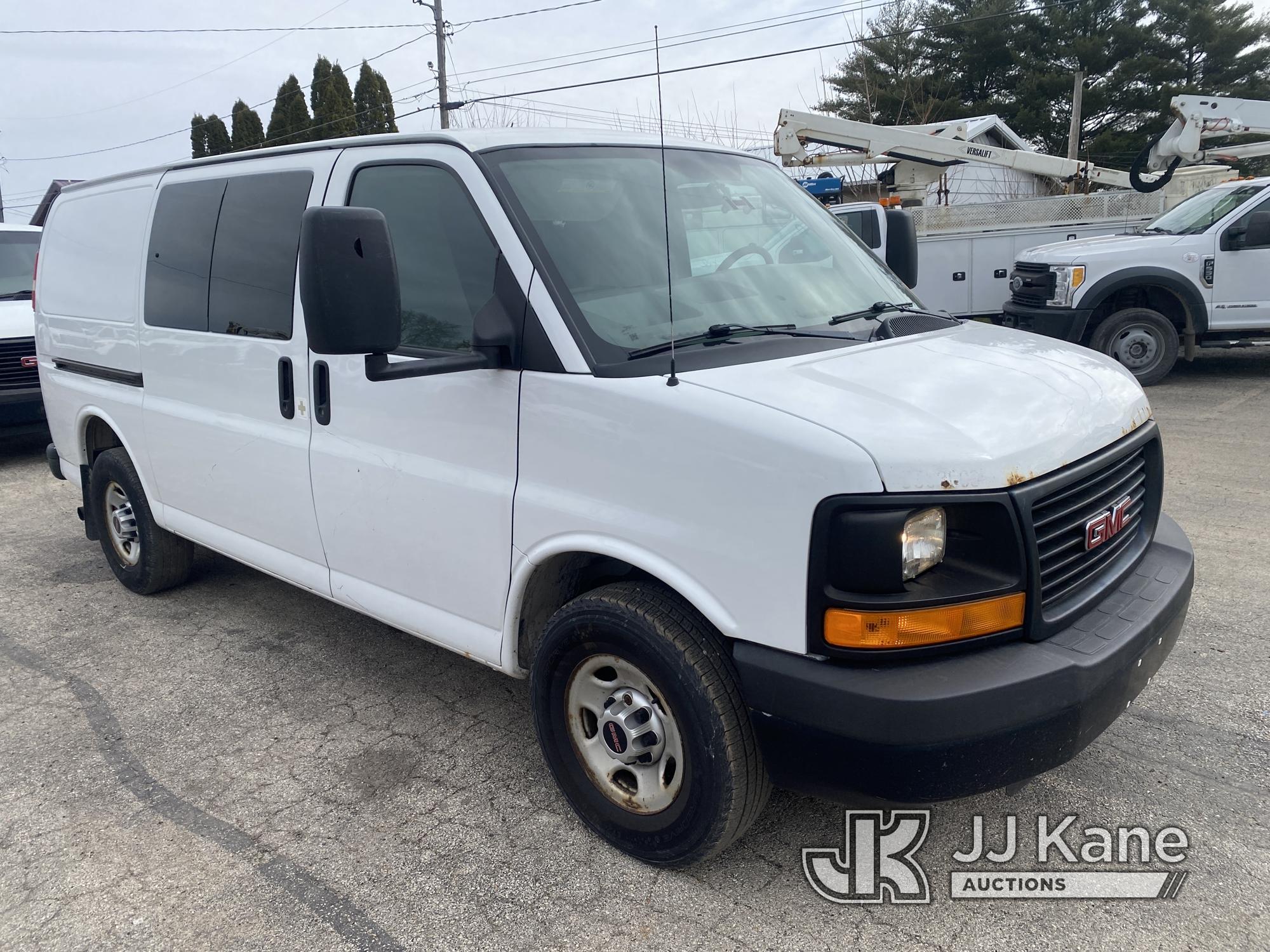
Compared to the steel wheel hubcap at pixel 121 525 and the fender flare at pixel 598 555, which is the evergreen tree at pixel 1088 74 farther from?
the fender flare at pixel 598 555

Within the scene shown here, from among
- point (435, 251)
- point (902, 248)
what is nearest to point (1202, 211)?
point (902, 248)

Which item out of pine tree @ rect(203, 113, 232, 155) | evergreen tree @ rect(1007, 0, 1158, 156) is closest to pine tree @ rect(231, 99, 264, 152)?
pine tree @ rect(203, 113, 232, 155)

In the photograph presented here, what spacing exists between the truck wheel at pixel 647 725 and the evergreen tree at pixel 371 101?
41079 millimetres

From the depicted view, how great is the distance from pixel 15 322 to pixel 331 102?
34901mm

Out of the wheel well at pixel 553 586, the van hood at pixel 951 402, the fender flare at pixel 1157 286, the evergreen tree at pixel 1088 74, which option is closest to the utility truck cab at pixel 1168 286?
the fender flare at pixel 1157 286

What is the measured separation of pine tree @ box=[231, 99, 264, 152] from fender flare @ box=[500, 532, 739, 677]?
141 ft

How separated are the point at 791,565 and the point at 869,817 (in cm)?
115

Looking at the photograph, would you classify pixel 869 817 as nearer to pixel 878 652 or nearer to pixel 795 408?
pixel 878 652

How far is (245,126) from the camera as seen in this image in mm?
41062

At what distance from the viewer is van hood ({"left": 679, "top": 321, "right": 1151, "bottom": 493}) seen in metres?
2.26

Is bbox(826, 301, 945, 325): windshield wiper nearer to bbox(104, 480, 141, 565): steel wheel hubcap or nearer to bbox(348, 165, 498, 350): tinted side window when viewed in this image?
bbox(348, 165, 498, 350): tinted side window

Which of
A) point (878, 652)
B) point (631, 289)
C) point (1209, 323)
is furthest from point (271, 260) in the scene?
point (1209, 323)

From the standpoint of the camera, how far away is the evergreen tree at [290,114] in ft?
131

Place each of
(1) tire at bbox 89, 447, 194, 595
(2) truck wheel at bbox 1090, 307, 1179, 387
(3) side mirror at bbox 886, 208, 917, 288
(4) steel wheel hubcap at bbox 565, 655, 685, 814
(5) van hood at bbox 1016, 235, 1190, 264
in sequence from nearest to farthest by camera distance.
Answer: (4) steel wheel hubcap at bbox 565, 655, 685, 814 < (3) side mirror at bbox 886, 208, 917, 288 < (1) tire at bbox 89, 447, 194, 595 < (5) van hood at bbox 1016, 235, 1190, 264 < (2) truck wheel at bbox 1090, 307, 1179, 387
